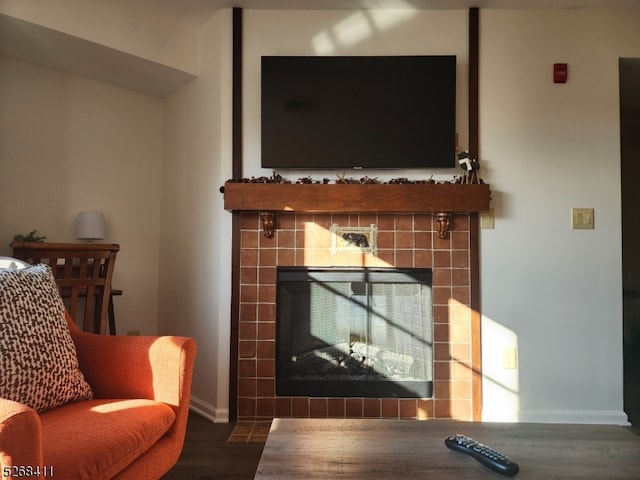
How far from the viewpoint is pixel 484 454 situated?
1.02 meters

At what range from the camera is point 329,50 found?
97.0 inches

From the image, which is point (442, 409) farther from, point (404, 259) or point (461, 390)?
point (404, 259)

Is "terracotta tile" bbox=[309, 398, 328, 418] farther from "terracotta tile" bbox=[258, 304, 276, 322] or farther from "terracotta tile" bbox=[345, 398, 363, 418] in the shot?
"terracotta tile" bbox=[258, 304, 276, 322]

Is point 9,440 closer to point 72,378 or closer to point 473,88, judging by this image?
point 72,378

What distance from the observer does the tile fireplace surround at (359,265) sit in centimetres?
235

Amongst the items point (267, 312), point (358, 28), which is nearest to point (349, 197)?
point (267, 312)

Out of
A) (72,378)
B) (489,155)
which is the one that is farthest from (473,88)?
(72,378)

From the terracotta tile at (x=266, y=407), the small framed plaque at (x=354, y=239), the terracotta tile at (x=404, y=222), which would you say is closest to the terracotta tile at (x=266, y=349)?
the terracotta tile at (x=266, y=407)

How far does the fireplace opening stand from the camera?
93.8 inches

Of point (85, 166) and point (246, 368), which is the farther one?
point (85, 166)

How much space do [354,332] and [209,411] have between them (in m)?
0.93

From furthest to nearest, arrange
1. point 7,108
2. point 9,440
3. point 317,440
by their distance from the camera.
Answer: point 7,108, point 317,440, point 9,440

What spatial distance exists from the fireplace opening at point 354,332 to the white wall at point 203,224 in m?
0.34

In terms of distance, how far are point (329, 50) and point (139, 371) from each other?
76.4 inches
